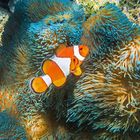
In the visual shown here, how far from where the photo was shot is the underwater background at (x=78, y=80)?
1882 mm

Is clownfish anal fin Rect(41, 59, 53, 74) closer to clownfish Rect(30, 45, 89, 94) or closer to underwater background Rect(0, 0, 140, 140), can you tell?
clownfish Rect(30, 45, 89, 94)

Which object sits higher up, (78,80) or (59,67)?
(59,67)

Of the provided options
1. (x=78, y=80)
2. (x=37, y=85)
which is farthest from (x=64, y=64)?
(x=78, y=80)

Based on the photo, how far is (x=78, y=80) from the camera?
2.03 metres

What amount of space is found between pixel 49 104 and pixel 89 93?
0.41 metres

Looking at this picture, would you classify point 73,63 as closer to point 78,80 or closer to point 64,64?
point 64,64

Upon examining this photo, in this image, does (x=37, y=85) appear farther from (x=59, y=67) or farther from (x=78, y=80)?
(x=78, y=80)

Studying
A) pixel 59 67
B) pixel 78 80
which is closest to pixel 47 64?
pixel 59 67

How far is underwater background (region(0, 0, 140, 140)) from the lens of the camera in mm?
1882

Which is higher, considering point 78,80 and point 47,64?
point 47,64

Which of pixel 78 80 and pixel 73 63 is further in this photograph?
pixel 78 80

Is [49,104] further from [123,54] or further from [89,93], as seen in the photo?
[123,54]

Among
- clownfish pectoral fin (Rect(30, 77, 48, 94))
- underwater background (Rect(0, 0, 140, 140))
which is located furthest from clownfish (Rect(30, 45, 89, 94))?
underwater background (Rect(0, 0, 140, 140))

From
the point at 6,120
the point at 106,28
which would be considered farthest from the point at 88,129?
the point at 106,28
